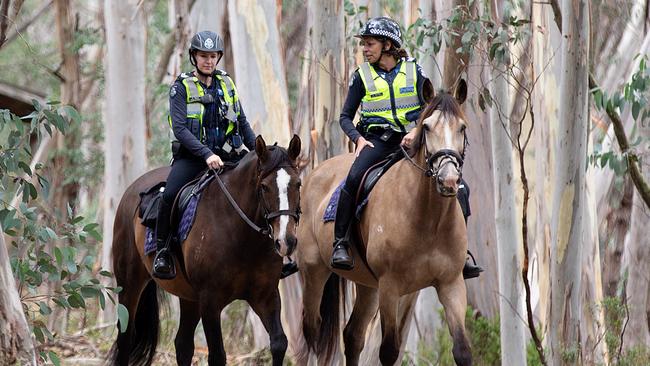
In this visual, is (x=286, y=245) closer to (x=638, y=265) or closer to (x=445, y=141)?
(x=445, y=141)

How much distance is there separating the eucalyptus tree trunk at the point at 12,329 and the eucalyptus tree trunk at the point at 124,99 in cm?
1031

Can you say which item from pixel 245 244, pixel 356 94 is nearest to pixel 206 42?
pixel 356 94

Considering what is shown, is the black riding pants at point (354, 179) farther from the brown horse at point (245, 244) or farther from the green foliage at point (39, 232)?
the green foliage at point (39, 232)

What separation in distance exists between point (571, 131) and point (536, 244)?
6668 millimetres

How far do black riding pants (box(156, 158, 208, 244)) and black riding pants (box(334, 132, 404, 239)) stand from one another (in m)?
1.13

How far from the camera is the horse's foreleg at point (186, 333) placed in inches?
368

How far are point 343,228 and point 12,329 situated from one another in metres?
3.27

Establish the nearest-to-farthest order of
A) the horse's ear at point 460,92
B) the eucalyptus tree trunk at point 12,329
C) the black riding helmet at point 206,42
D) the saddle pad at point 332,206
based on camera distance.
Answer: the eucalyptus tree trunk at point 12,329
the horse's ear at point 460,92
the black riding helmet at point 206,42
the saddle pad at point 332,206

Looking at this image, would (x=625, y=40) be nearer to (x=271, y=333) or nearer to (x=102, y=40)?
(x=102, y=40)

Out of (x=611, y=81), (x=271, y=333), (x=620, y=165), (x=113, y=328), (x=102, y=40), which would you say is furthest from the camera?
(x=102, y=40)

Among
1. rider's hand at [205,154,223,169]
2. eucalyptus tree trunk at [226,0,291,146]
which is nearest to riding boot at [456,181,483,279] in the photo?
rider's hand at [205,154,223,169]

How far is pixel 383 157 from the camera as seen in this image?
917 cm

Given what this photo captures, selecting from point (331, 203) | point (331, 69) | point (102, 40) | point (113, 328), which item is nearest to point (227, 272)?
point (331, 203)

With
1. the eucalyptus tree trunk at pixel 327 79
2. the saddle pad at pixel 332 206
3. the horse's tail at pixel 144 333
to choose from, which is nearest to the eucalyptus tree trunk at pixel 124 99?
the eucalyptus tree trunk at pixel 327 79
